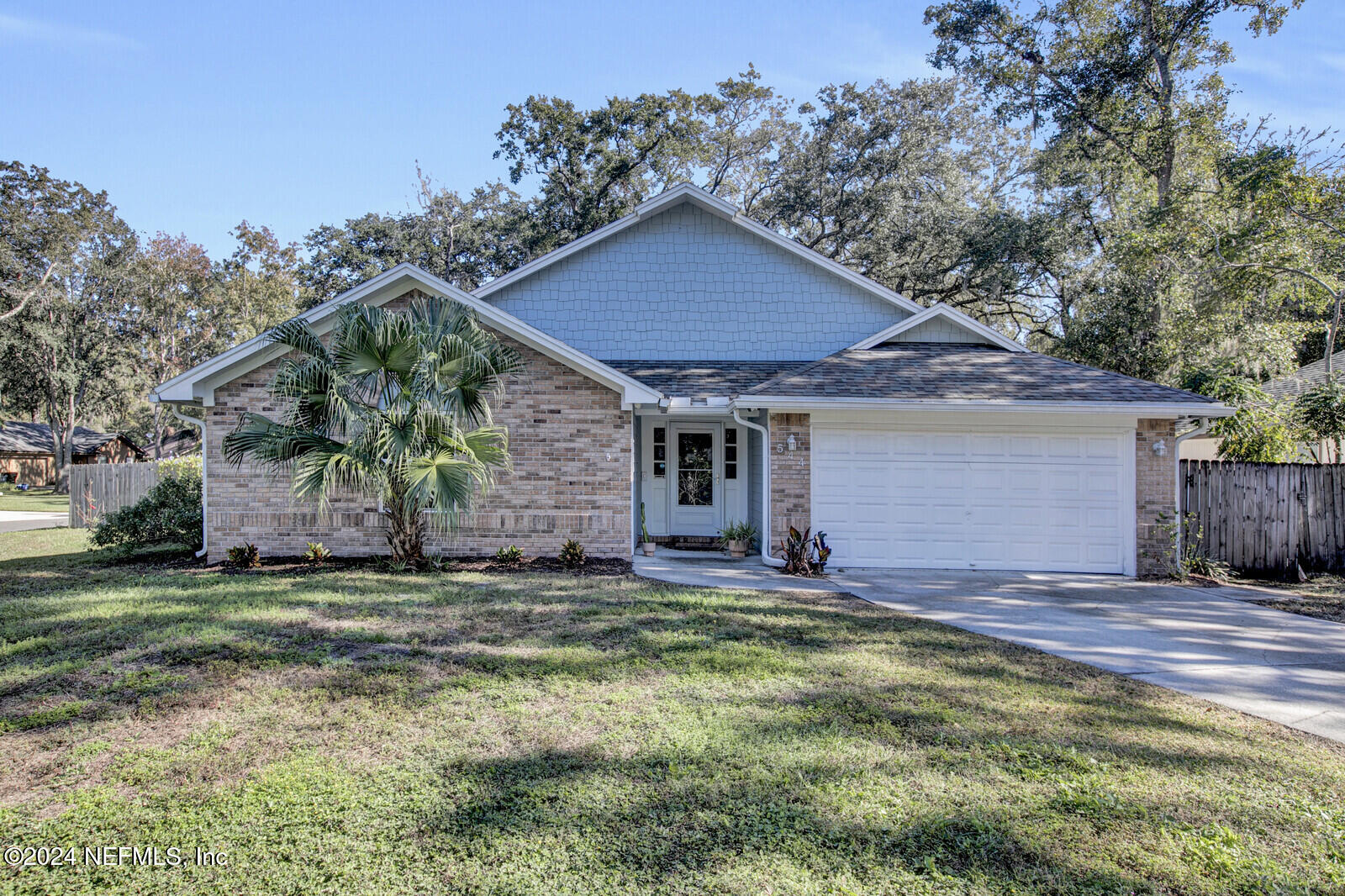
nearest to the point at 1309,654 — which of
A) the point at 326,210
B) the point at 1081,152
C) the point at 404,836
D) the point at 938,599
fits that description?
the point at 938,599

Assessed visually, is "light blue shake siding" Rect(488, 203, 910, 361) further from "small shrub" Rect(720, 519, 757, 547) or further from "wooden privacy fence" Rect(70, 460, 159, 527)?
"wooden privacy fence" Rect(70, 460, 159, 527)

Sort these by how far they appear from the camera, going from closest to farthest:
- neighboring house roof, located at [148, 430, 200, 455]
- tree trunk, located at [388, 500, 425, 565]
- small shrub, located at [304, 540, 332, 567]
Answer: tree trunk, located at [388, 500, 425, 565] < small shrub, located at [304, 540, 332, 567] < neighboring house roof, located at [148, 430, 200, 455]

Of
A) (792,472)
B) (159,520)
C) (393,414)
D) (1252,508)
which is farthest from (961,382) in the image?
(159,520)

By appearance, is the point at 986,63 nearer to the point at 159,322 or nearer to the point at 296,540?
the point at 296,540

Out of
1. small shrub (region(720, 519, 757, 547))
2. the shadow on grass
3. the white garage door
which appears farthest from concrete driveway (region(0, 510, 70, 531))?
the shadow on grass

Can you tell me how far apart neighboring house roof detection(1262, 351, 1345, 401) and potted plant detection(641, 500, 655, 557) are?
15717 millimetres

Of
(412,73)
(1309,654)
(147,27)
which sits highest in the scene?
(412,73)

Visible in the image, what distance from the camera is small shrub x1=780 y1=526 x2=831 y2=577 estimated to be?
11172 millimetres

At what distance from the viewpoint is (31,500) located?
32.9 m

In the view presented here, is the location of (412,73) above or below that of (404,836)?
above

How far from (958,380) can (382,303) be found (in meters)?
9.49

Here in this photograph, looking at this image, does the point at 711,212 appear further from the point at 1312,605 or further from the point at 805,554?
the point at 1312,605

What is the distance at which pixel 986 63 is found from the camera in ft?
75.2

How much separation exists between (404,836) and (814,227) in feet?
87.4
